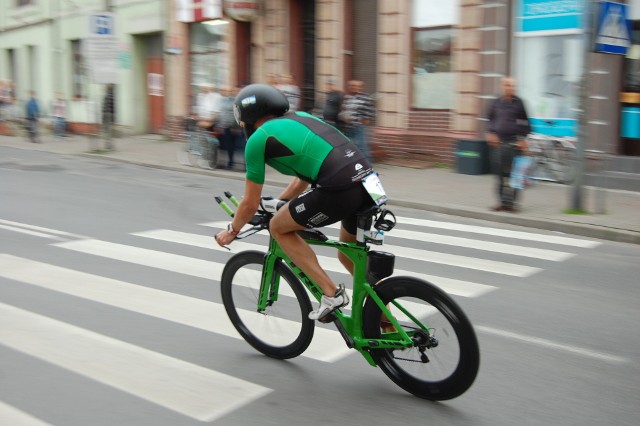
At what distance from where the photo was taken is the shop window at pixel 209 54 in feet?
76.0

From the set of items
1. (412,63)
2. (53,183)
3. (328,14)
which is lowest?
(53,183)

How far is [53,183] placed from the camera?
14742 mm

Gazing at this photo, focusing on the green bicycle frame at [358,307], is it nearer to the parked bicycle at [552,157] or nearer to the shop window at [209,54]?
the parked bicycle at [552,157]

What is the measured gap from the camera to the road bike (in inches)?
163

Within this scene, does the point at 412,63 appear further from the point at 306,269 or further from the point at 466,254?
the point at 306,269

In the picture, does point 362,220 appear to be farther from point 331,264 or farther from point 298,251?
point 331,264

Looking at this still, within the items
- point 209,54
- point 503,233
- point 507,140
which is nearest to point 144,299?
point 503,233

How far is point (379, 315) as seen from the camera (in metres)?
A: 4.40

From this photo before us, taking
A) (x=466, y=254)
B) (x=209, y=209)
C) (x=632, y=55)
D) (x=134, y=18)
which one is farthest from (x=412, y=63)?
(x=134, y=18)

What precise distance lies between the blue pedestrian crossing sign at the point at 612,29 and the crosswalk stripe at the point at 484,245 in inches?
137

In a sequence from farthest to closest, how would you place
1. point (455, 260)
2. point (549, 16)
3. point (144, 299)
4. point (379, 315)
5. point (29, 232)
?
point (549, 16) → point (29, 232) → point (455, 260) → point (144, 299) → point (379, 315)

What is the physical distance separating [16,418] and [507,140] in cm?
876

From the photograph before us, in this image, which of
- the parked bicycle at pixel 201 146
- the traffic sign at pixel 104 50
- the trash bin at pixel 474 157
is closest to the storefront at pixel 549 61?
the trash bin at pixel 474 157

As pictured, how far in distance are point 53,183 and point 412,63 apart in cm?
848
